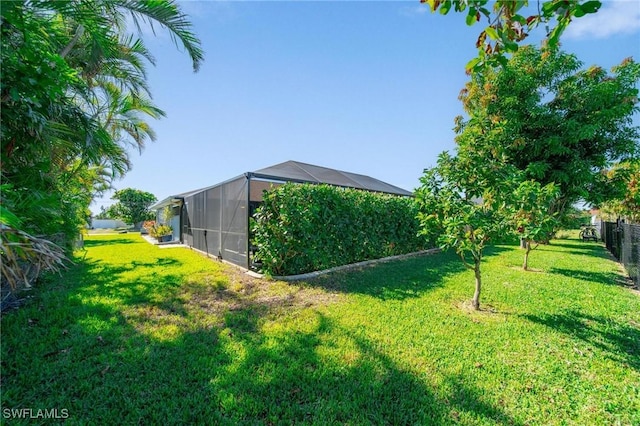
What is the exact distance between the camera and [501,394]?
240 centimetres

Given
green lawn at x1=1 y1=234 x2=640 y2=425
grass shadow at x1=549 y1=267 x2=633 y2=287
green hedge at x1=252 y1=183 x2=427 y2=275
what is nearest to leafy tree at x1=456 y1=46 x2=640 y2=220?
grass shadow at x1=549 y1=267 x2=633 y2=287

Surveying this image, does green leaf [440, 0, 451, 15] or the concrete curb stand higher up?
green leaf [440, 0, 451, 15]

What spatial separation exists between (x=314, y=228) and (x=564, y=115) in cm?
1059

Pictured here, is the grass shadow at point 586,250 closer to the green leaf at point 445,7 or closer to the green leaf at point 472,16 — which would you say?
the green leaf at point 472,16

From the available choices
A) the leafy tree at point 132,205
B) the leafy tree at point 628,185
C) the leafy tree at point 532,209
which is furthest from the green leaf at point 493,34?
the leafy tree at point 132,205

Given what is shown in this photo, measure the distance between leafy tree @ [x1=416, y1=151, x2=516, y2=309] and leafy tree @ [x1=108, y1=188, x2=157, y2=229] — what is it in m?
38.7

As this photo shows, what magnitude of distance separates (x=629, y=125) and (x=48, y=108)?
16.5m

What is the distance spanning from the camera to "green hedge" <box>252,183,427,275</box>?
20.2ft

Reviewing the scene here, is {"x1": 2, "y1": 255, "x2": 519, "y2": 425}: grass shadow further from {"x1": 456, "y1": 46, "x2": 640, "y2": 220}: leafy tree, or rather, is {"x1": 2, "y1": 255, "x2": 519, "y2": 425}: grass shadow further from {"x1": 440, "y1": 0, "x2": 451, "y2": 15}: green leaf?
{"x1": 456, "y1": 46, "x2": 640, "y2": 220}: leafy tree

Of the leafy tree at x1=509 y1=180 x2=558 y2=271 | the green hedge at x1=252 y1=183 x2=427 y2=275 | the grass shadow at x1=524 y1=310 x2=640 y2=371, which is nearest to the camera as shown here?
the grass shadow at x1=524 y1=310 x2=640 y2=371

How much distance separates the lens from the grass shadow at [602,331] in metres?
3.18

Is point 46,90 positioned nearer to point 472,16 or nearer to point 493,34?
point 472,16

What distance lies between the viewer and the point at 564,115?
9664 mm

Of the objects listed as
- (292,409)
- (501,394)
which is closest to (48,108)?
(292,409)
